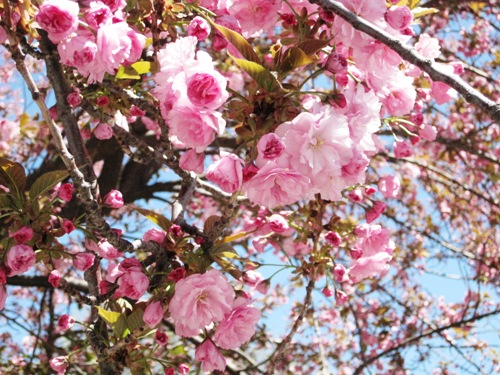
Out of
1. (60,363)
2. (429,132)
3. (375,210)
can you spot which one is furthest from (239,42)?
(60,363)

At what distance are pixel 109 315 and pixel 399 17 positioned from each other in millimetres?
986

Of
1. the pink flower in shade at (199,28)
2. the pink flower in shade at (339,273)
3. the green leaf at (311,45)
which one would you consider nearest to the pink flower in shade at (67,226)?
the pink flower in shade at (199,28)

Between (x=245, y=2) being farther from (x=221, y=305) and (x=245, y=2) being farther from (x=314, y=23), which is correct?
(x=221, y=305)

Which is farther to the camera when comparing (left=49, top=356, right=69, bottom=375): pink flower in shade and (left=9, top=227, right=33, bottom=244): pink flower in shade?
(left=49, top=356, right=69, bottom=375): pink flower in shade

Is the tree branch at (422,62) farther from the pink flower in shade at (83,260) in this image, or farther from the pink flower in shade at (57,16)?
the pink flower in shade at (83,260)

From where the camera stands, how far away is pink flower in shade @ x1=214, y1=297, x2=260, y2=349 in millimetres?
1377

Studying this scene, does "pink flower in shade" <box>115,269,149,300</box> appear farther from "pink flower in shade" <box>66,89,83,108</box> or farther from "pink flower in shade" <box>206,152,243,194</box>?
"pink flower in shade" <box>66,89,83,108</box>

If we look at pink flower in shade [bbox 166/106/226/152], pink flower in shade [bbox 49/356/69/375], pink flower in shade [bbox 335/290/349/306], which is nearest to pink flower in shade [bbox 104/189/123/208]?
pink flower in shade [bbox 166/106/226/152]

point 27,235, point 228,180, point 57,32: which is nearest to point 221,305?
point 228,180

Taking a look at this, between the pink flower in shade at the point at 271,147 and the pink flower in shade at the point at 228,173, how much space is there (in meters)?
0.10

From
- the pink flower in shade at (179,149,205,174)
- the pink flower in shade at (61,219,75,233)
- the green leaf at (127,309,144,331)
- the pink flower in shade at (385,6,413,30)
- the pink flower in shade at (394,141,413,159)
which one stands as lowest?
the green leaf at (127,309,144,331)

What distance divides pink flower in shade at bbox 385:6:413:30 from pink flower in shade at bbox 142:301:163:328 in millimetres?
861

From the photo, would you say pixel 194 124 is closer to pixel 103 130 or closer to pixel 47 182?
pixel 47 182

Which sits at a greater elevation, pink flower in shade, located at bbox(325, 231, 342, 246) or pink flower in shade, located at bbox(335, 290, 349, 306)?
pink flower in shade, located at bbox(325, 231, 342, 246)
